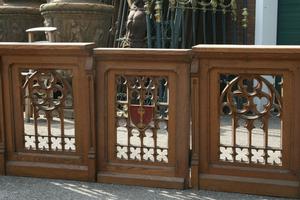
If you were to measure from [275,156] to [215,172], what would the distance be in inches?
34.6

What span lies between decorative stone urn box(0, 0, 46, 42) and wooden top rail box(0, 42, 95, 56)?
5.05 meters

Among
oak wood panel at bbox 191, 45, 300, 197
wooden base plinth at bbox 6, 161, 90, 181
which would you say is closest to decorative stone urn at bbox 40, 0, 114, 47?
wooden base plinth at bbox 6, 161, 90, 181

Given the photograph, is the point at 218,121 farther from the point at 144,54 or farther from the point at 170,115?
the point at 144,54

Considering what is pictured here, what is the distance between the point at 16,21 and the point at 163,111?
5697 millimetres

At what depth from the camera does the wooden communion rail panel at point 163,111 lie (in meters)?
3.97

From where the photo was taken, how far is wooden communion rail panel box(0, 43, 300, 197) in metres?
3.97

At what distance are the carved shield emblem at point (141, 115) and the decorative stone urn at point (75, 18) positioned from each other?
3949 millimetres

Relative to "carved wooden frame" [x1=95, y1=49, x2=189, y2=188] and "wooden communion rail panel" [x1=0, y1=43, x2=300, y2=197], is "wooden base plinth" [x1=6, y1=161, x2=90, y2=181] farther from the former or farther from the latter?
"carved wooden frame" [x1=95, y1=49, x2=189, y2=188]

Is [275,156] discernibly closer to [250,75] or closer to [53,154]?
[250,75]

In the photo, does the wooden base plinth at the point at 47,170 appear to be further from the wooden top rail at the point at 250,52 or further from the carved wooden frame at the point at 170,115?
the wooden top rail at the point at 250,52

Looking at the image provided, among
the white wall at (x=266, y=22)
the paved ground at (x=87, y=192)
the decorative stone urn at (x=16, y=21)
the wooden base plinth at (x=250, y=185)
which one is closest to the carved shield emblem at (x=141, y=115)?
the paved ground at (x=87, y=192)

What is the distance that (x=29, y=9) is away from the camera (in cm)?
941

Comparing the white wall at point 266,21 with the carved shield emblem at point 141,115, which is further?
the white wall at point 266,21

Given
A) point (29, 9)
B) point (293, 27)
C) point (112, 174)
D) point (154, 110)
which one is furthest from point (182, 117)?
point (29, 9)
